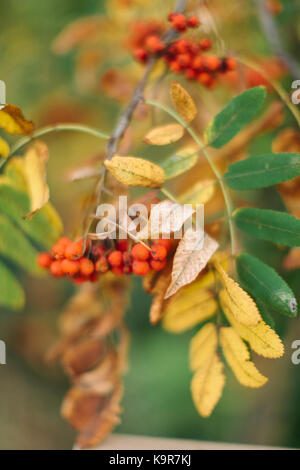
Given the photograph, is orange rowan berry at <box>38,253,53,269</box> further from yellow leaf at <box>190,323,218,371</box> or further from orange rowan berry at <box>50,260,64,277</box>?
yellow leaf at <box>190,323,218,371</box>

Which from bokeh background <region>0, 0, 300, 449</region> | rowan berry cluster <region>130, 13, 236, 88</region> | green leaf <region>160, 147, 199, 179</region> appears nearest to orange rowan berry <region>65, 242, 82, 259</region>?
green leaf <region>160, 147, 199, 179</region>

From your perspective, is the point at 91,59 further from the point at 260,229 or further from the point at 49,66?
the point at 260,229

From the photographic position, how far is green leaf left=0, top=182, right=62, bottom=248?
1.07m

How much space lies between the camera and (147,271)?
31.6 inches

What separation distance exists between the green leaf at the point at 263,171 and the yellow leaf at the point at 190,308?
26 cm

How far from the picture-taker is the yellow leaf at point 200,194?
951mm

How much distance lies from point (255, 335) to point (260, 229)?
0.23 metres

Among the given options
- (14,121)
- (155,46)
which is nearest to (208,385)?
(14,121)

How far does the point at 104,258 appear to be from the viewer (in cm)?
84

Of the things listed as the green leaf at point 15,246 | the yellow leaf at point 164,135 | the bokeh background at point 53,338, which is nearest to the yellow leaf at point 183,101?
the yellow leaf at point 164,135

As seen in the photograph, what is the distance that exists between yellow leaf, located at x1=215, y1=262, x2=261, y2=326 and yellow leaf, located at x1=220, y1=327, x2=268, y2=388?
129 millimetres

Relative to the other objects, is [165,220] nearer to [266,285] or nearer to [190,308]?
[266,285]
